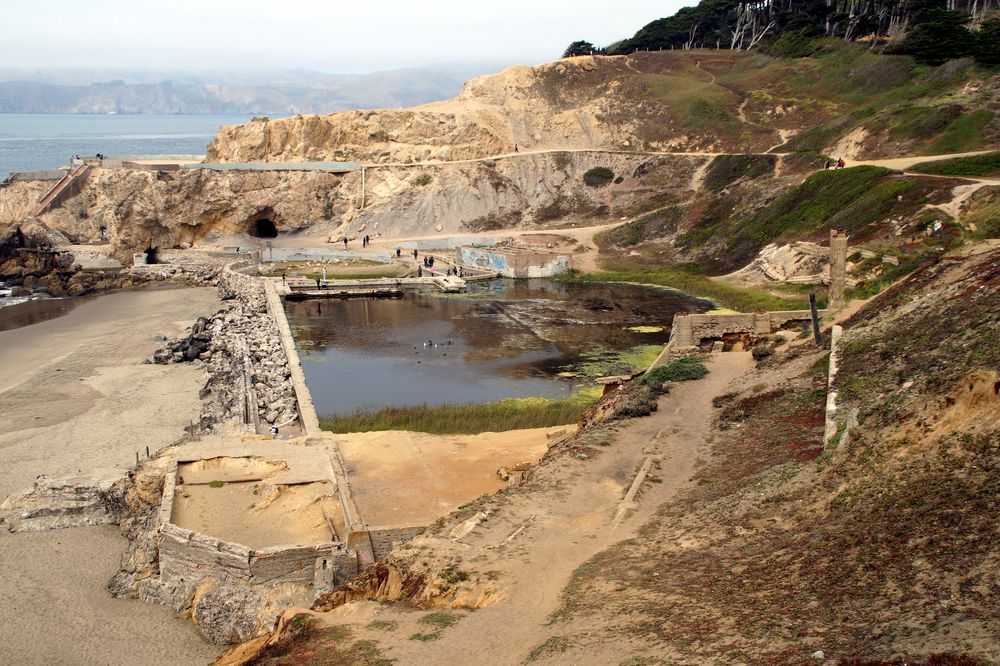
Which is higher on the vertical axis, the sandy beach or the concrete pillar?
the concrete pillar

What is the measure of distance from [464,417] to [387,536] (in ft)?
34.6

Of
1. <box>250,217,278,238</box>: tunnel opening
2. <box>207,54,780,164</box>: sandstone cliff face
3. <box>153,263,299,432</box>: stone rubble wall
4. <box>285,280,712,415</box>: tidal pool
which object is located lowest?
<box>285,280,712,415</box>: tidal pool

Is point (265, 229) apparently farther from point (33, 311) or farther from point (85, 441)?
point (85, 441)

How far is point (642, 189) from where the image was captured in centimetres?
6394

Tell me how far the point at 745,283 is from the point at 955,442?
3559 cm

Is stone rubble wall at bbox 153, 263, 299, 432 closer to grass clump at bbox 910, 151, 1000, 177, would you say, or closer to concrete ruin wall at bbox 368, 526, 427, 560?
concrete ruin wall at bbox 368, 526, 427, 560

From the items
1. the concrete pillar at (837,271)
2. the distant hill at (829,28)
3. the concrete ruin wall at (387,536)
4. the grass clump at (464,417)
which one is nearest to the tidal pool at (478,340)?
the grass clump at (464,417)

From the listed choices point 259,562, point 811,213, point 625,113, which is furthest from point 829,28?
point 259,562

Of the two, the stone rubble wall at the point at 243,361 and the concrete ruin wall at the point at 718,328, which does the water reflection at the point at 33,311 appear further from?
the concrete ruin wall at the point at 718,328

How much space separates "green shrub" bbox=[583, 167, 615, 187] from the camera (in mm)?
65688

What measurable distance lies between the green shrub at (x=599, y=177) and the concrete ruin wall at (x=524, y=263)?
13.0m

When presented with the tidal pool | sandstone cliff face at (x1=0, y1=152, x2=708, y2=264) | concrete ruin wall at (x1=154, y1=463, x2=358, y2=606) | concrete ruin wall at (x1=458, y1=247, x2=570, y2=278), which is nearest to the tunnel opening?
sandstone cliff face at (x1=0, y1=152, x2=708, y2=264)

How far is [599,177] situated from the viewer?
216 feet

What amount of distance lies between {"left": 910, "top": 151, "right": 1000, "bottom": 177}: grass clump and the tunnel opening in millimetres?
42354
